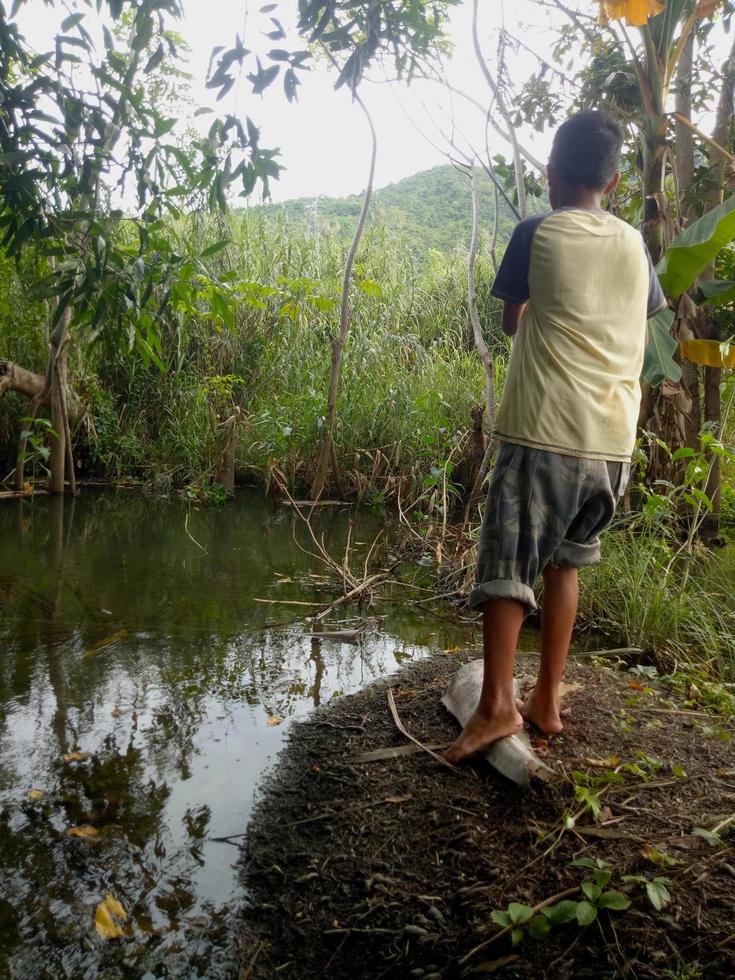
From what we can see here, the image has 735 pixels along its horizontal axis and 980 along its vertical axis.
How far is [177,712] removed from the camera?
273 centimetres

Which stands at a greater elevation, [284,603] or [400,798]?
[400,798]

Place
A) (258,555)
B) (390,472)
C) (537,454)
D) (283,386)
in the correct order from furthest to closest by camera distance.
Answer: (283,386) → (390,472) → (258,555) → (537,454)

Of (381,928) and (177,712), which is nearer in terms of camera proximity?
(381,928)

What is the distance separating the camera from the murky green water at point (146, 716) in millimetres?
1667

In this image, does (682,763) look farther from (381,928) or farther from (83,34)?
(83,34)

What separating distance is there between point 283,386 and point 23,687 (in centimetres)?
616

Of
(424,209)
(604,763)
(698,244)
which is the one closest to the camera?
(604,763)

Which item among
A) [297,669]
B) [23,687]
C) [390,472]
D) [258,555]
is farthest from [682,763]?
[390,472]

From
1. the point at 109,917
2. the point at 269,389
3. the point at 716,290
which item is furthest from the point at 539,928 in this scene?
the point at 269,389

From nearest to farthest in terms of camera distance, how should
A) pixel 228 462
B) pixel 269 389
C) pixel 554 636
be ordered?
1. pixel 554 636
2. pixel 228 462
3. pixel 269 389

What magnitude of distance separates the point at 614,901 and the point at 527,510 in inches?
36.8

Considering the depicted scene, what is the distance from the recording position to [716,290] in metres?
4.42

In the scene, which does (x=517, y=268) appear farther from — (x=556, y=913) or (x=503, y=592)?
(x=556, y=913)

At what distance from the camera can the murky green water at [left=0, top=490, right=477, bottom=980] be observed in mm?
1667
